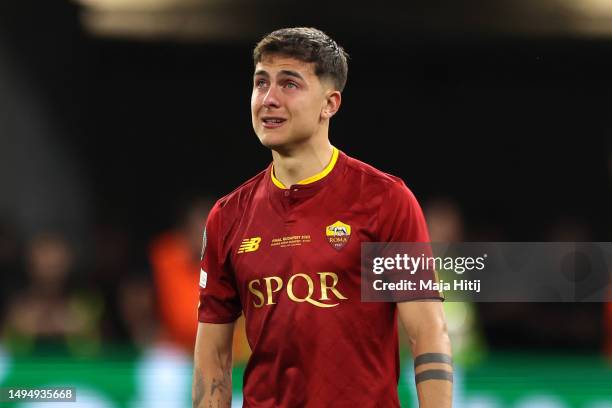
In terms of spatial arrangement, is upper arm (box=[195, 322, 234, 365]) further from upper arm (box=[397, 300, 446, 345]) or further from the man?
upper arm (box=[397, 300, 446, 345])

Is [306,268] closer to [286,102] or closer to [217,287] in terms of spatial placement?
[217,287]

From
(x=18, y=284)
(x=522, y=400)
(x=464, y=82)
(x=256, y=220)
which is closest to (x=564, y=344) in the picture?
(x=522, y=400)

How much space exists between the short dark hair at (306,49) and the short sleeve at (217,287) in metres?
0.51

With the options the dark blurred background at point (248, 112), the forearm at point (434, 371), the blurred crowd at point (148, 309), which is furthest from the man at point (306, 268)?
the dark blurred background at point (248, 112)

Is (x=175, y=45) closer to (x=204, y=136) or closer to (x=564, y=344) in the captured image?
(x=204, y=136)

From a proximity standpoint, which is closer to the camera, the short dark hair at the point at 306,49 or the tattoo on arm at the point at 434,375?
the tattoo on arm at the point at 434,375

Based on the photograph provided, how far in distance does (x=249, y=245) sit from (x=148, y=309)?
12.4 ft

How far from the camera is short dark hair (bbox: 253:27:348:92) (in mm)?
2832

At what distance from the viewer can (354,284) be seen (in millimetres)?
2736

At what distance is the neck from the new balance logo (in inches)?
7.3

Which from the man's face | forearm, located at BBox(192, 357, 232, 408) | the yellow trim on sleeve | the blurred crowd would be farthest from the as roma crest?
the blurred crowd

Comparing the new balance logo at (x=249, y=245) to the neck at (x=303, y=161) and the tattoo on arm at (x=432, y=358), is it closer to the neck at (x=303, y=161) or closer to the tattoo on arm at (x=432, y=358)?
the neck at (x=303, y=161)

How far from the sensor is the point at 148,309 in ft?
21.3

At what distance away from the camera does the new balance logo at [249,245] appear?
2.84m
